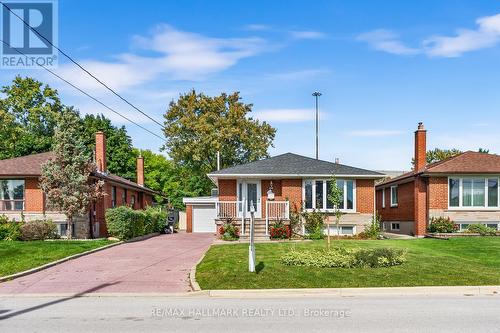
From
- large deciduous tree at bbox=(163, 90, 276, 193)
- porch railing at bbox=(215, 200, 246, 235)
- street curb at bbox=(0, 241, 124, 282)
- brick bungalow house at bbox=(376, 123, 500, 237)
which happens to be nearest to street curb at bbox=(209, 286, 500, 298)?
street curb at bbox=(0, 241, 124, 282)

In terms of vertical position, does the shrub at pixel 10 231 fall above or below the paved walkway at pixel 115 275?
above

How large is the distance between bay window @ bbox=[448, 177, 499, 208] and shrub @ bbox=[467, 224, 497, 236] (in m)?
1.67

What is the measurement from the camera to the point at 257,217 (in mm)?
30312

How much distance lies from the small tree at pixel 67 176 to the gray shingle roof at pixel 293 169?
708cm

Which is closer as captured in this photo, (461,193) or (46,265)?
(46,265)

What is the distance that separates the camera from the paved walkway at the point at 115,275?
14.7 metres

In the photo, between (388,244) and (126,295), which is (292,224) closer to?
(388,244)

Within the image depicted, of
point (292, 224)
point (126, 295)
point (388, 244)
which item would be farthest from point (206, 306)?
point (292, 224)

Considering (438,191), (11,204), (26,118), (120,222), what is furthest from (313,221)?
(26,118)

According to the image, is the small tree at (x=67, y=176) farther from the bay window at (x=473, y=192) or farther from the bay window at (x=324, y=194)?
the bay window at (x=473, y=192)

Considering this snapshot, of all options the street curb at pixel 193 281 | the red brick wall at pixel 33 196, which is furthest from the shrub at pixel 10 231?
the street curb at pixel 193 281

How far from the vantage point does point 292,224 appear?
29.7 metres

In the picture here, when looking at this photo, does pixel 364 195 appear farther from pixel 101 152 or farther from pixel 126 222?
pixel 101 152

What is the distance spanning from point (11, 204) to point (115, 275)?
17347mm
